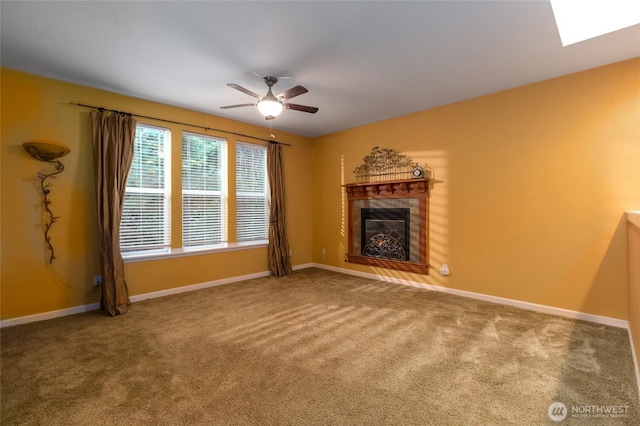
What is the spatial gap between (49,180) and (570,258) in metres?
5.90

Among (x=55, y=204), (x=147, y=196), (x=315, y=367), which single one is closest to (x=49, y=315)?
(x=55, y=204)

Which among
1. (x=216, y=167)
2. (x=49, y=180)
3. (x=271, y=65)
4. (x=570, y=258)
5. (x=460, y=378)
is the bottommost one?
(x=460, y=378)

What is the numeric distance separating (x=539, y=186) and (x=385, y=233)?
7.11 feet

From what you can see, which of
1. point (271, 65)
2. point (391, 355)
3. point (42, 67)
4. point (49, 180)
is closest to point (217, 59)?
point (271, 65)

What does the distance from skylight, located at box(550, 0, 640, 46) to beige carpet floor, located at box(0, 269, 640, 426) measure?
2.71 metres

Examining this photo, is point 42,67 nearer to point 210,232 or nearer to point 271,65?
point 271,65

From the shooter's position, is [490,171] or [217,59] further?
[490,171]

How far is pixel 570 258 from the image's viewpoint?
10.4ft

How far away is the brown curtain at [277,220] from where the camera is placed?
16.8 feet

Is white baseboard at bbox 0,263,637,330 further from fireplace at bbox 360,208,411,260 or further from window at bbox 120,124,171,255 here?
window at bbox 120,124,171,255

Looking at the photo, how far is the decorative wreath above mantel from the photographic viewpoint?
174 inches

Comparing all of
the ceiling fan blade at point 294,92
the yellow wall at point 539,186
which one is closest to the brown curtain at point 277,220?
the yellow wall at point 539,186

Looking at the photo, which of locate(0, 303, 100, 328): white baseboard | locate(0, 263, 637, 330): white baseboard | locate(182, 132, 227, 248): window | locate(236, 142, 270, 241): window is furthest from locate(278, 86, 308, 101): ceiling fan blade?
locate(0, 303, 100, 328): white baseboard

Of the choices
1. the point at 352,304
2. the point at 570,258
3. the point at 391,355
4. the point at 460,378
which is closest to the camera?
the point at 460,378
